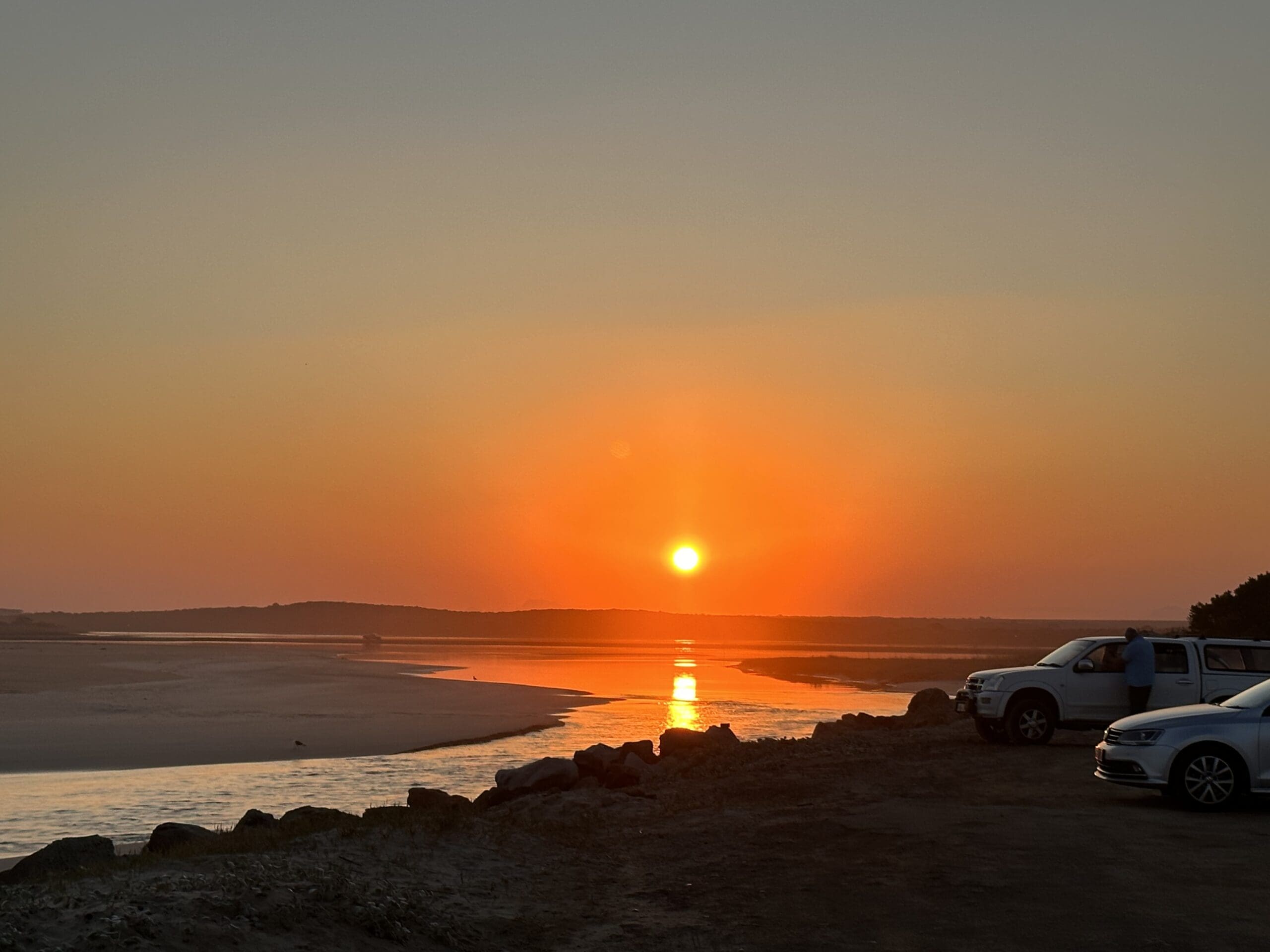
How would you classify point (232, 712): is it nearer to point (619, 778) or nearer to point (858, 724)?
point (858, 724)

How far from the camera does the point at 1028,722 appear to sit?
25.3 meters

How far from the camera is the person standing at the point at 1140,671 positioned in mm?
23203

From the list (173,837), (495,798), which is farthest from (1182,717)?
(173,837)

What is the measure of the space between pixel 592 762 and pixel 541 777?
60.0 inches

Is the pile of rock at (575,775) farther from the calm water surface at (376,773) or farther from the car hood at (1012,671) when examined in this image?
the car hood at (1012,671)

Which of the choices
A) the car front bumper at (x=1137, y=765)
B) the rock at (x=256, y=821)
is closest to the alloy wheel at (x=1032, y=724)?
the car front bumper at (x=1137, y=765)

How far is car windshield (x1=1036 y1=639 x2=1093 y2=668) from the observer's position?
82.2 feet

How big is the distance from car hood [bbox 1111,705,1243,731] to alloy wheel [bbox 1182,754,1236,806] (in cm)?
49

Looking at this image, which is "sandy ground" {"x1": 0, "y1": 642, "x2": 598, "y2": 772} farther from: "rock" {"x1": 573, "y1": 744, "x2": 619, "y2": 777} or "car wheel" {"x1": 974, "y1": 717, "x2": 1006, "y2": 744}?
"car wheel" {"x1": 974, "y1": 717, "x2": 1006, "y2": 744}

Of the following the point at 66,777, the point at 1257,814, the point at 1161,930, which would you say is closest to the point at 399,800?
the point at 66,777

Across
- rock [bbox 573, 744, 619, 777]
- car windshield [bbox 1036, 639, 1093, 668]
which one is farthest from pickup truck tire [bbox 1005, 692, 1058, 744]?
rock [bbox 573, 744, 619, 777]

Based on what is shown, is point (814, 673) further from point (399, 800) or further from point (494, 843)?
point (494, 843)

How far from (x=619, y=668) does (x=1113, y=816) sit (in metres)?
75.5

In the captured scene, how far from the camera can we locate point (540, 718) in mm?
44781
